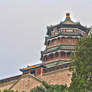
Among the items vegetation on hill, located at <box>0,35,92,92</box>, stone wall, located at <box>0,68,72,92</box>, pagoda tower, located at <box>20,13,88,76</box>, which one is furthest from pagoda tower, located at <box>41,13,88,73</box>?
vegetation on hill, located at <box>0,35,92,92</box>

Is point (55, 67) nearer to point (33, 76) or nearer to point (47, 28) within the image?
point (33, 76)

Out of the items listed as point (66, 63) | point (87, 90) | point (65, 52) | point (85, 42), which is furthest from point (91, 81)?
point (65, 52)

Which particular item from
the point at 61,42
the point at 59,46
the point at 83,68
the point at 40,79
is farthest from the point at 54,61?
the point at 83,68

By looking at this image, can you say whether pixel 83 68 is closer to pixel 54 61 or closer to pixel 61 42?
pixel 54 61

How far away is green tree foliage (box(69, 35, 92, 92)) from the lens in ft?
61.7

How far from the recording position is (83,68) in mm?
19578

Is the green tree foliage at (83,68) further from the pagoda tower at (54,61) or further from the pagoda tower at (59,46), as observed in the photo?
the pagoda tower at (59,46)

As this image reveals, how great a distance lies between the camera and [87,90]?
1848 cm

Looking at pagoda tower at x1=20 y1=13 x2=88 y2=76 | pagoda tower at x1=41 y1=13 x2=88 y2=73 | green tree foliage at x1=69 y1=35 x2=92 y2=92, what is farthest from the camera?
pagoda tower at x1=41 y1=13 x2=88 y2=73

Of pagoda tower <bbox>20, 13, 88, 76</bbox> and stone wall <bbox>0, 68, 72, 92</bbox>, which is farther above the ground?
pagoda tower <bbox>20, 13, 88, 76</bbox>

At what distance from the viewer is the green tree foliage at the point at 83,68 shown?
740 inches

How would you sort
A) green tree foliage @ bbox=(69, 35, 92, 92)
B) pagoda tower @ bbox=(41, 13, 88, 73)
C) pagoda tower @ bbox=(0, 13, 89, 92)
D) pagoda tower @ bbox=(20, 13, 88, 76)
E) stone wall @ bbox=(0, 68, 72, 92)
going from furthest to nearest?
1. pagoda tower @ bbox=(41, 13, 88, 73)
2. pagoda tower @ bbox=(20, 13, 88, 76)
3. pagoda tower @ bbox=(0, 13, 89, 92)
4. stone wall @ bbox=(0, 68, 72, 92)
5. green tree foliage @ bbox=(69, 35, 92, 92)

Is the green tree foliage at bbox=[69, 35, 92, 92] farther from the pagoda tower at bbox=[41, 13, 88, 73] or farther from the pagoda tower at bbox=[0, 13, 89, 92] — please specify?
the pagoda tower at bbox=[41, 13, 88, 73]

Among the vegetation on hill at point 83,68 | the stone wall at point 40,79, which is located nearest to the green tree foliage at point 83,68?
the vegetation on hill at point 83,68
